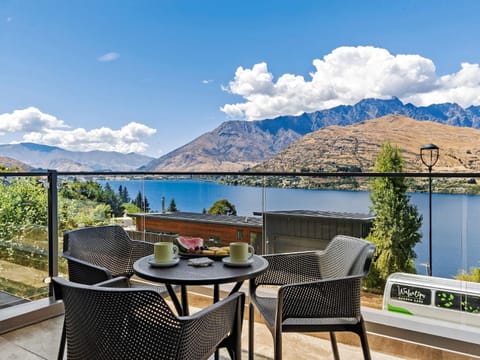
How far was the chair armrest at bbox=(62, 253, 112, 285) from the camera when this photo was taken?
1818mm

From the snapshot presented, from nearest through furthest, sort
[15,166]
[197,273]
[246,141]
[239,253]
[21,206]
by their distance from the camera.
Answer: [197,273]
[239,253]
[21,206]
[15,166]
[246,141]

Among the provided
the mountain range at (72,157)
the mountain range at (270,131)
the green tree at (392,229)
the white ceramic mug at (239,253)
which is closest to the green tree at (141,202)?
the white ceramic mug at (239,253)

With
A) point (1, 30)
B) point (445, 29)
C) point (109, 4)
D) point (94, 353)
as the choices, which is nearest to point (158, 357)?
point (94, 353)

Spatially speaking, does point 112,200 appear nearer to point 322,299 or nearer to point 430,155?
point 322,299

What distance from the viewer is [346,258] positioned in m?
1.95

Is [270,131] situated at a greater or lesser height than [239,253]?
greater

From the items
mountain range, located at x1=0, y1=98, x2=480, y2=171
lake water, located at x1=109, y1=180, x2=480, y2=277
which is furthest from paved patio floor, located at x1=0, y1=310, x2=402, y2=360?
mountain range, located at x1=0, y1=98, x2=480, y2=171

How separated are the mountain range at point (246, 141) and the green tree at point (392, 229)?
15.3 meters

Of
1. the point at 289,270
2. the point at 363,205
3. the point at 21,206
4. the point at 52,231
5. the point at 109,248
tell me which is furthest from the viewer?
the point at 52,231

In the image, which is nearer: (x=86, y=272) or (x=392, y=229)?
(x=86, y=272)

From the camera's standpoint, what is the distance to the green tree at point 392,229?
8.38 ft

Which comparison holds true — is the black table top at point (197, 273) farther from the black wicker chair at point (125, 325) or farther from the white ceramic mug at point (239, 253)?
the black wicker chair at point (125, 325)

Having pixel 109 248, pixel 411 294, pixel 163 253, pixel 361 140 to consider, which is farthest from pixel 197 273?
pixel 361 140

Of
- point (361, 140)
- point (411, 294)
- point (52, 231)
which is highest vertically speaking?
point (361, 140)
